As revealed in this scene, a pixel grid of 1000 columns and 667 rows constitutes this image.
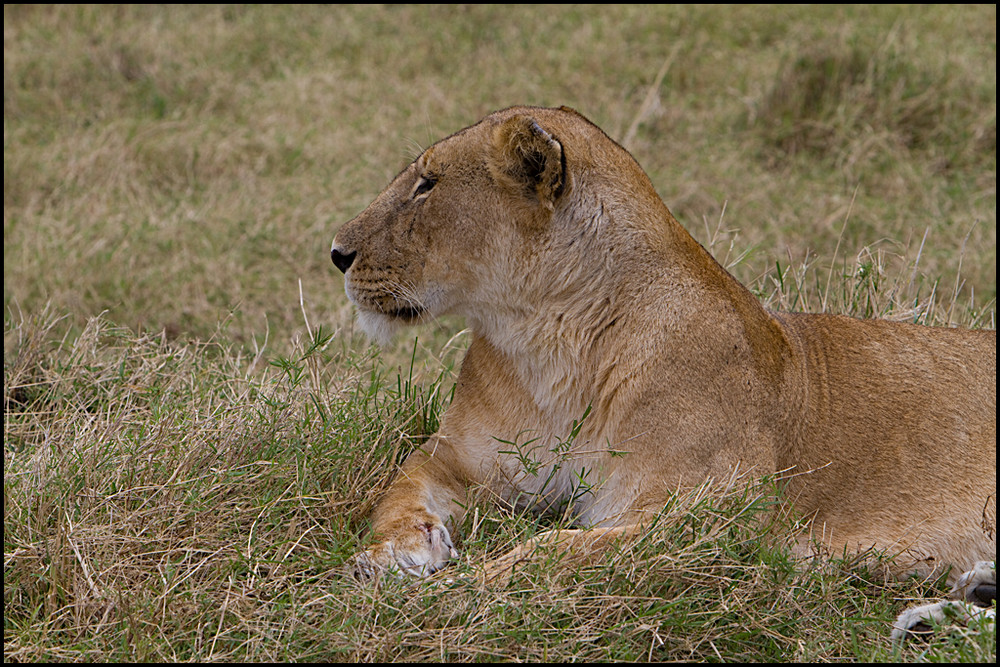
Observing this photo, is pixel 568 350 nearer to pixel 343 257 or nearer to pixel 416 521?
pixel 416 521

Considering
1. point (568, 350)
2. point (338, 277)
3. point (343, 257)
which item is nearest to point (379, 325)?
point (343, 257)

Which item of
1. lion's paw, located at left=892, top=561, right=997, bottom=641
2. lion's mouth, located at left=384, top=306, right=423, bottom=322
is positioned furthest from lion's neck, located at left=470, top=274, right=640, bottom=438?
lion's paw, located at left=892, top=561, right=997, bottom=641

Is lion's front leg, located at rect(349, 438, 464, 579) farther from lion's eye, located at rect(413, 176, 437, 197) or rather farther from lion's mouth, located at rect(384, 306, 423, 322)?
lion's eye, located at rect(413, 176, 437, 197)

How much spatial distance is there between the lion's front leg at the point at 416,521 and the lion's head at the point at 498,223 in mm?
414

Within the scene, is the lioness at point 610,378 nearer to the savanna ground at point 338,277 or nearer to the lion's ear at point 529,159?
the lion's ear at point 529,159

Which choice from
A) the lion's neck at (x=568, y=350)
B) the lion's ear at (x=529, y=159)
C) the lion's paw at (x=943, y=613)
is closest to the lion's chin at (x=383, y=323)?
the lion's neck at (x=568, y=350)

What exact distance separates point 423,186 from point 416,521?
89cm

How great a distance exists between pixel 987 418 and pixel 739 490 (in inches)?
32.5

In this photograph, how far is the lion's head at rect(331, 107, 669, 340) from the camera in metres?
3.06

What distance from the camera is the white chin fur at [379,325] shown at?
328 centimetres

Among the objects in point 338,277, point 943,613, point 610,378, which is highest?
point 610,378

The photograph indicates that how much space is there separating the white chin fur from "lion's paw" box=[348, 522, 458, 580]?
0.57 meters

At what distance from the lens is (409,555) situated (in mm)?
2889

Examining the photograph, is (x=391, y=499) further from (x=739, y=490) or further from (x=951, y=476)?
(x=951, y=476)
